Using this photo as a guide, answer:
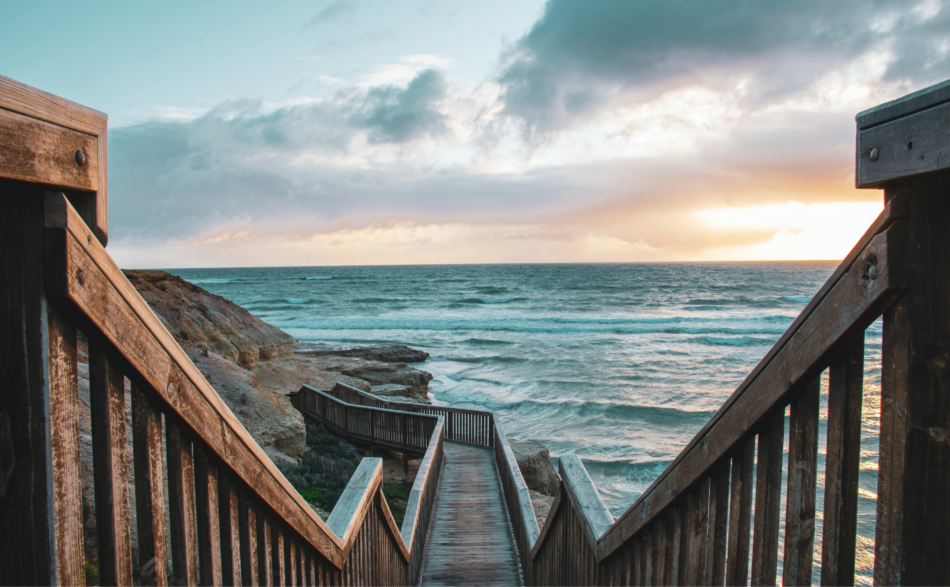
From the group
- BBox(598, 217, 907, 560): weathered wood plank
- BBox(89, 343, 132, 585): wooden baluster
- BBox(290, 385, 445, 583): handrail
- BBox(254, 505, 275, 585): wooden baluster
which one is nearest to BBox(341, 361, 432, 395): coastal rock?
BBox(290, 385, 445, 583): handrail

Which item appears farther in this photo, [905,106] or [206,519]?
[206,519]

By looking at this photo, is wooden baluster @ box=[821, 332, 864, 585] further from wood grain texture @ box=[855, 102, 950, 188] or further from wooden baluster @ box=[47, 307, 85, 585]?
wooden baluster @ box=[47, 307, 85, 585]

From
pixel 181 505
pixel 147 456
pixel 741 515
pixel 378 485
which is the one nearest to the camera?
pixel 147 456

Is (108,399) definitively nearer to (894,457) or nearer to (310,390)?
(894,457)

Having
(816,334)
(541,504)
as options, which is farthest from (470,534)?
(816,334)

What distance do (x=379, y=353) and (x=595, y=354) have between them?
11.9 metres

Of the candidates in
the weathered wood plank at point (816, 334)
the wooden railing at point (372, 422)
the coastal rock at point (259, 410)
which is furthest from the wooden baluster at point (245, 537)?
the wooden railing at point (372, 422)

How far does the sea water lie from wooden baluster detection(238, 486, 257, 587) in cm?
571

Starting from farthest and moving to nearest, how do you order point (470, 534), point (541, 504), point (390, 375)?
point (390, 375), point (541, 504), point (470, 534)

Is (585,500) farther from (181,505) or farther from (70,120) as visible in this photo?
(70,120)

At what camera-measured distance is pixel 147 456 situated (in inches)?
49.4

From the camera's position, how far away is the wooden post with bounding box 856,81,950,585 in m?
0.95

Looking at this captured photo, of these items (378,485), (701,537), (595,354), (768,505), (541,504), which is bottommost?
(595,354)

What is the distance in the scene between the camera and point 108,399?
114 centimetres
